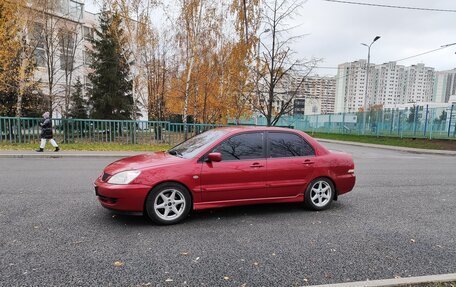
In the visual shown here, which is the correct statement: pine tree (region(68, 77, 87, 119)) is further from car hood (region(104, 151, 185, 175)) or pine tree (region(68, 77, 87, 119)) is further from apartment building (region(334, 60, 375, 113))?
apartment building (region(334, 60, 375, 113))

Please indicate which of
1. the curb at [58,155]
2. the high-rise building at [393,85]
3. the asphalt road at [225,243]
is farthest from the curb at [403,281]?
the high-rise building at [393,85]

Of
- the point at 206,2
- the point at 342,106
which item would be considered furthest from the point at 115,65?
the point at 342,106

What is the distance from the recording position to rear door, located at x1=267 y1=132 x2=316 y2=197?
16.8ft

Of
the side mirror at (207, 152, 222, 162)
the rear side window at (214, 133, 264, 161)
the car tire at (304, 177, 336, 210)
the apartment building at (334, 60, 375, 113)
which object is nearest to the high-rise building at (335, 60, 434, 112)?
the apartment building at (334, 60, 375, 113)

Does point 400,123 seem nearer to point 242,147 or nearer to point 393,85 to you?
point 242,147

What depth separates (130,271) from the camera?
3.18 meters

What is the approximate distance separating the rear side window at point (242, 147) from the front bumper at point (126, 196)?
1350 mm

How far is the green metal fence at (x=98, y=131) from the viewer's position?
14453 millimetres

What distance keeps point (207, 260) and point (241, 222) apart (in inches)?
54.9

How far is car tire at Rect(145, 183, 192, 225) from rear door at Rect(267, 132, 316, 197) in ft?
4.84

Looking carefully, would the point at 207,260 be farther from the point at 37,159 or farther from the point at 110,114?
the point at 110,114

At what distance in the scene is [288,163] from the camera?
17.1 feet

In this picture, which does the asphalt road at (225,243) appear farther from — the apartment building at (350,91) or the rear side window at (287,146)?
the apartment building at (350,91)

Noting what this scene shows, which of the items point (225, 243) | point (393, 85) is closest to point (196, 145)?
point (225, 243)
